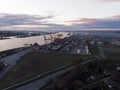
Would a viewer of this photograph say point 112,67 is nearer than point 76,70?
No

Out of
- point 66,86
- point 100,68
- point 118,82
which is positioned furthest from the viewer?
point 100,68

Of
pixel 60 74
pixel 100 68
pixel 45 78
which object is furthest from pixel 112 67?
pixel 45 78

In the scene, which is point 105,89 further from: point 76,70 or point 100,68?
point 100,68

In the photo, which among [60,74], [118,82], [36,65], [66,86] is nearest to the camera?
[66,86]

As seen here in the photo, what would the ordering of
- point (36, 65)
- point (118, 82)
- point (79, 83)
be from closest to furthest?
point (79, 83), point (118, 82), point (36, 65)

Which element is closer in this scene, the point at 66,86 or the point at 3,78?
the point at 66,86

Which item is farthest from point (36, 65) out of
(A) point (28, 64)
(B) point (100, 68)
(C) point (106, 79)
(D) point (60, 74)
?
(C) point (106, 79)

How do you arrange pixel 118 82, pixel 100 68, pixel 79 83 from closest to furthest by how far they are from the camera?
pixel 79 83 → pixel 118 82 → pixel 100 68

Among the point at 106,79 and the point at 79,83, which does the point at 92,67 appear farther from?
the point at 79,83

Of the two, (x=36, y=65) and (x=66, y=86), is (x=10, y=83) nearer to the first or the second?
(x=66, y=86)
